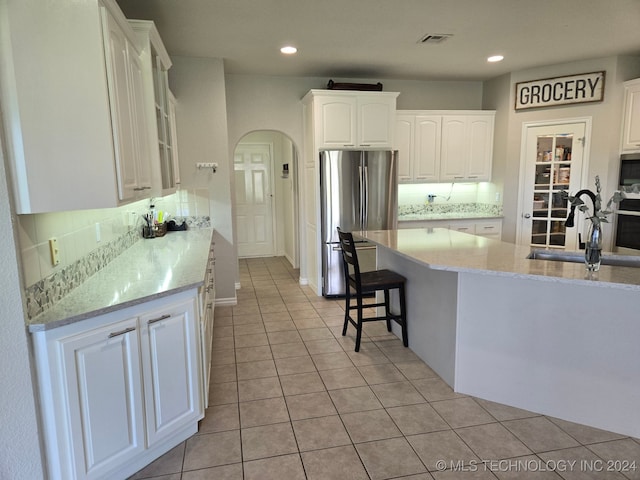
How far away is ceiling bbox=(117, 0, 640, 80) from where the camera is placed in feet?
10.4

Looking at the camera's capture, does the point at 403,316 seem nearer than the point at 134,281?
No

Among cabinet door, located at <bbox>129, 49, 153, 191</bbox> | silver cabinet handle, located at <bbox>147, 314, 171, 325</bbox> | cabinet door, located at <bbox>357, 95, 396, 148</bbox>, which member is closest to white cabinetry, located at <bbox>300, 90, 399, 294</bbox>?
cabinet door, located at <bbox>357, 95, 396, 148</bbox>

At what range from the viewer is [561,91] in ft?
16.2

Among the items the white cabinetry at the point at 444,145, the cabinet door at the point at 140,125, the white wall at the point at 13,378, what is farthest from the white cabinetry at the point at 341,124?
the white wall at the point at 13,378

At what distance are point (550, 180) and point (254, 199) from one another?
4.70 metres

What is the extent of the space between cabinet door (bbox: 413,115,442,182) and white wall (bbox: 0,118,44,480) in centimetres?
480

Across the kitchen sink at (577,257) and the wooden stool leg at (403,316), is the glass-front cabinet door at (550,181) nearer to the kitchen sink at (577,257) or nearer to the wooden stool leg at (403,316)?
the kitchen sink at (577,257)

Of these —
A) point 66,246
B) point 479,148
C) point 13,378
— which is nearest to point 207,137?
point 66,246

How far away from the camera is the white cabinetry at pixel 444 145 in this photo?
550cm

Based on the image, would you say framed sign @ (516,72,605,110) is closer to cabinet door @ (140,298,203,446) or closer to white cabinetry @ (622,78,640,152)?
white cabinetry @ (622,78,640,152)

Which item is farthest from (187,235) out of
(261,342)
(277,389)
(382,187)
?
(382,187)

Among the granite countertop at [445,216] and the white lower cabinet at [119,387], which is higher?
the granite countertop at [445,216]

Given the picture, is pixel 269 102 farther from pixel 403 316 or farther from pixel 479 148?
pixel 403 316

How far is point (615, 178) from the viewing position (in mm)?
4707
